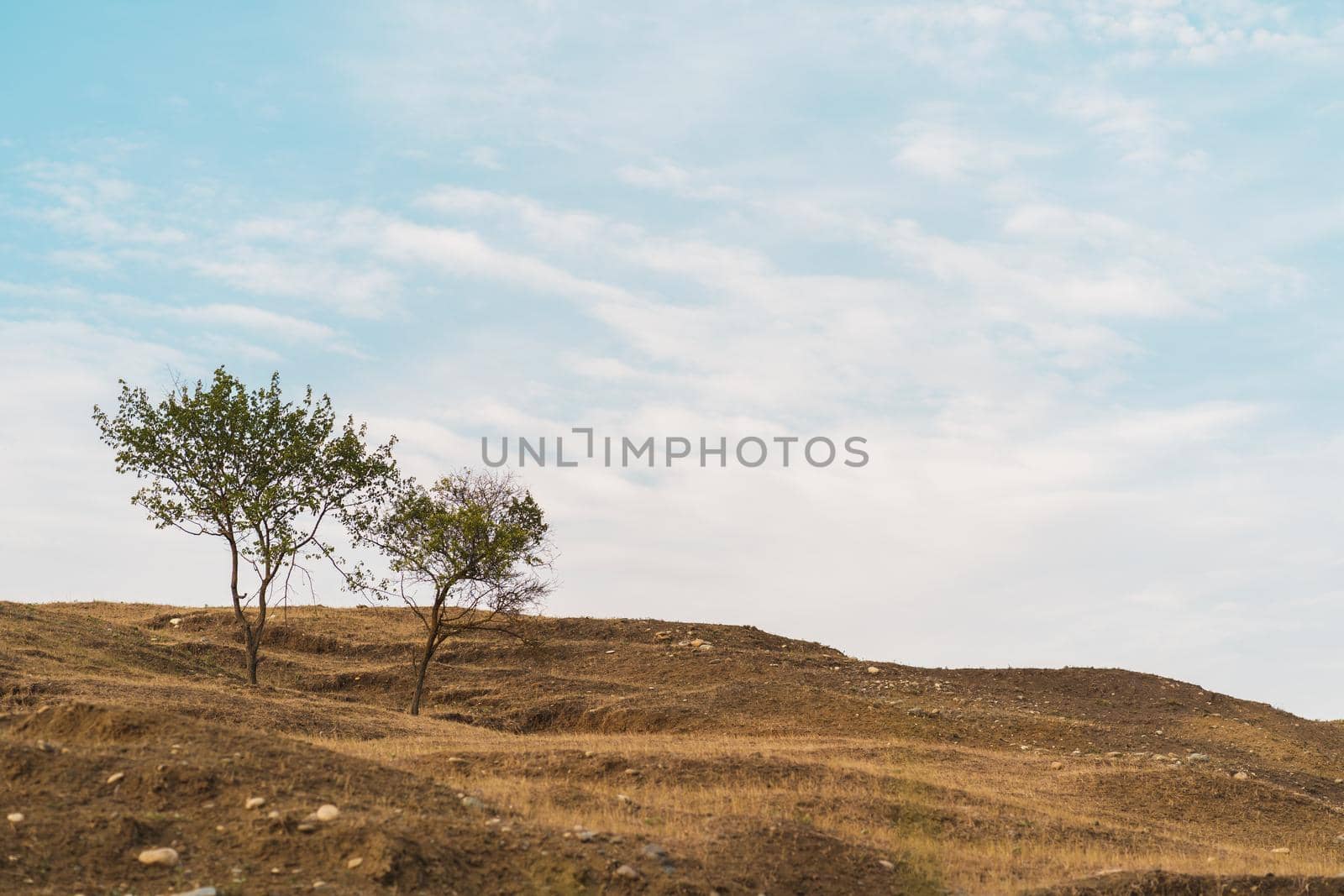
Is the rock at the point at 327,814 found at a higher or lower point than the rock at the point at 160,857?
higher

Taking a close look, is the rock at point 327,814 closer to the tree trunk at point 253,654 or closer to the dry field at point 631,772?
the dry field at point 631,772

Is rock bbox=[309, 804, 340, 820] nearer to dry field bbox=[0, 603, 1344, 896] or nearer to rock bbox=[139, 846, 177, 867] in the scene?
dry field bbox=[0, 603, 1344, 896]

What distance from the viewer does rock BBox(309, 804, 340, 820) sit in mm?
10648

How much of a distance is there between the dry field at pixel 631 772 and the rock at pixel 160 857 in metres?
0.10

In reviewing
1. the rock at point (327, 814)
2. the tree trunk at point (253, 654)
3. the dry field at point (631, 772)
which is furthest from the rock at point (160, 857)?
the tree trunk at point (253, 654)

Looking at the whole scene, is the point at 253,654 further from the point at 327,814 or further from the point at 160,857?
the point at 160,857

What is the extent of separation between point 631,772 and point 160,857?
25.0 ft

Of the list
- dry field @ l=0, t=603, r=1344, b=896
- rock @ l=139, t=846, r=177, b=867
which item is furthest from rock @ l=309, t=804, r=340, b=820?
rock @ l=139, t=846, r=177, b=867

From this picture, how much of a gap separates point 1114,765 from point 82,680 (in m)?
20.1

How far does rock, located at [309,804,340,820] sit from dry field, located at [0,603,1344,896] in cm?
17

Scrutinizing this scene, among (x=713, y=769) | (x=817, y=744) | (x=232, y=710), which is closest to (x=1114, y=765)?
(x=817, y=744)

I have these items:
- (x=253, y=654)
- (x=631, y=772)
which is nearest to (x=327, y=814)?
(x=631, y=772)

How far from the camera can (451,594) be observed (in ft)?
92.2

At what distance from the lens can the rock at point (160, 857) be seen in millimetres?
9703
